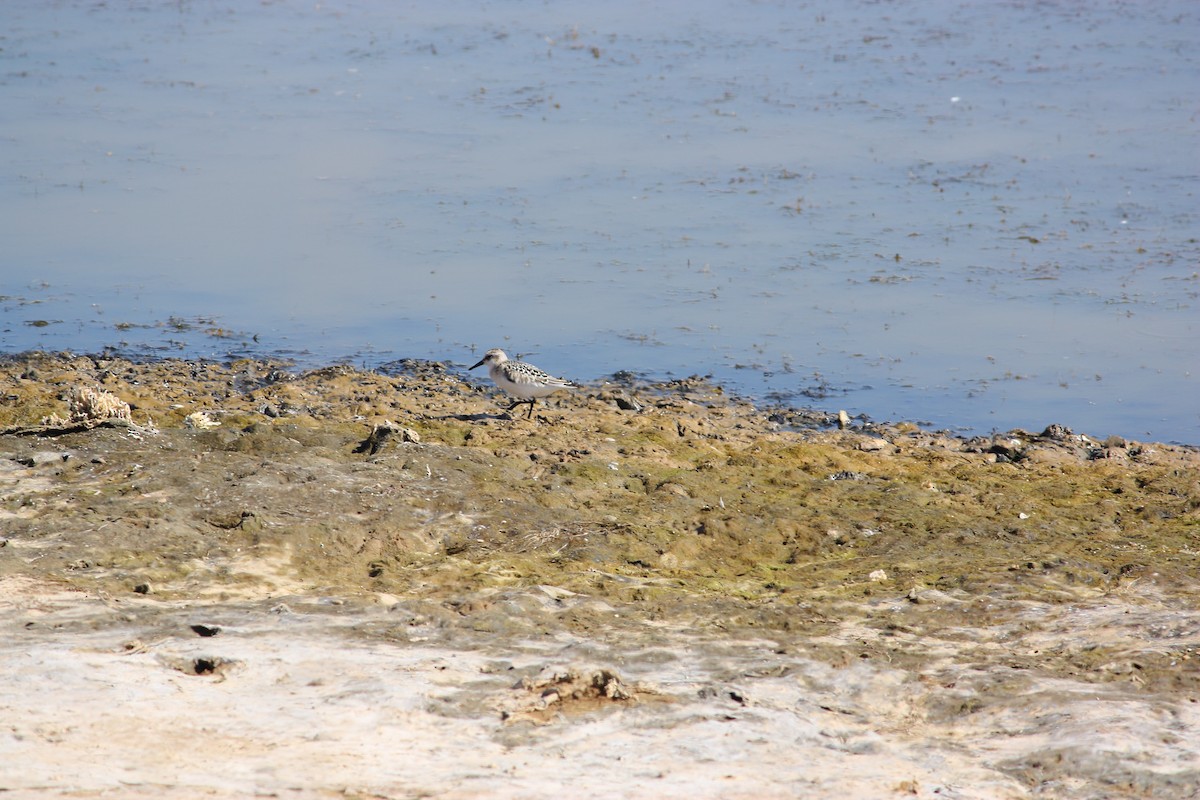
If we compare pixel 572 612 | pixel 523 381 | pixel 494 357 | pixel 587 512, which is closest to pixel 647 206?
pixel 494 357

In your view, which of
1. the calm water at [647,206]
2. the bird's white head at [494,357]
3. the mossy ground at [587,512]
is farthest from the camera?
the calm water at [647,206]

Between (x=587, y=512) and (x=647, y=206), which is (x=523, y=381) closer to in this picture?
(x=587, y=512)

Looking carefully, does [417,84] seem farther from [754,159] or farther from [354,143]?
[754,159]

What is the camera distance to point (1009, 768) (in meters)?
6.38

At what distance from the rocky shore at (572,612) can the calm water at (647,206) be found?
252 centimetres

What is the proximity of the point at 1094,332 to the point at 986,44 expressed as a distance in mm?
15114

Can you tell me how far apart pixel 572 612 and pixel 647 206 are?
11667 millimetres

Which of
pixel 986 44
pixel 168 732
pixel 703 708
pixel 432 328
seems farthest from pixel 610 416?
pixel 986 44

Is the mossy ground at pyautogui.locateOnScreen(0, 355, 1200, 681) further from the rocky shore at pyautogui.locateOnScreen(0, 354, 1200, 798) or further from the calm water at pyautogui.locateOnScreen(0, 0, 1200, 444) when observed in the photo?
the calm water at pyautogui.locateOnScreen(0, 0, 1200, 444)

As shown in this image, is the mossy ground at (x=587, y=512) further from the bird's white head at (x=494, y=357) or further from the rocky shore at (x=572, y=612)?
the bird's white head at (x=494, y=357)

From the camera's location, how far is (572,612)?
772 cm

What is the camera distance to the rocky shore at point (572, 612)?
6.10m

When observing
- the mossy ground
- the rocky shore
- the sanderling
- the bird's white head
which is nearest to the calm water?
the bird's white head

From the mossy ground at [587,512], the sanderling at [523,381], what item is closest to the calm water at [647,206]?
the sanderling at [523,381]
